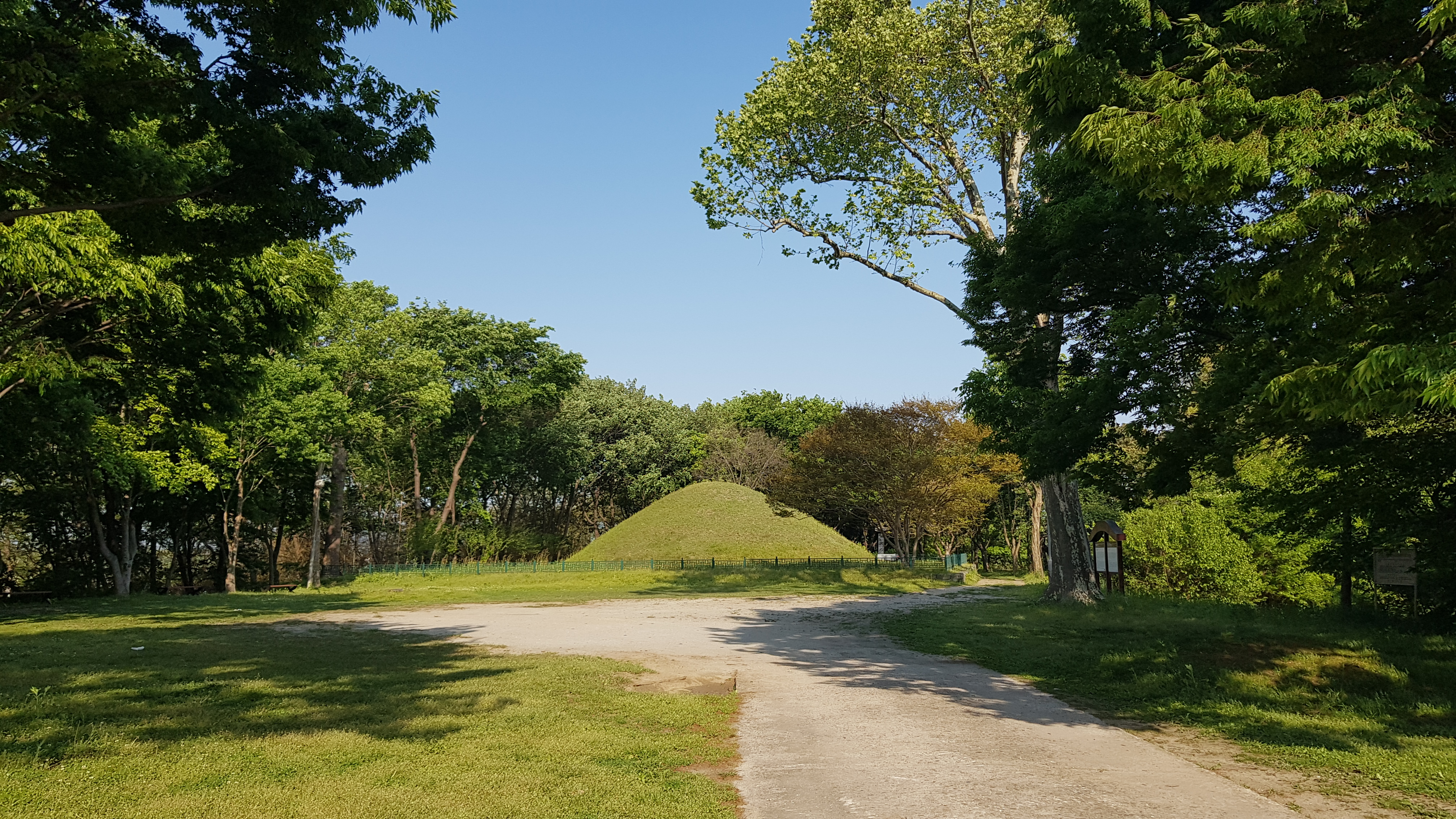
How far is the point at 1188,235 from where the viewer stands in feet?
41.7

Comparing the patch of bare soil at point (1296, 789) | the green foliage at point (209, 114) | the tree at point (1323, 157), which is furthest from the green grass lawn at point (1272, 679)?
the green foliage at point (209, 114)

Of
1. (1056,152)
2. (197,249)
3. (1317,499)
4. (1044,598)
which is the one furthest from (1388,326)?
(1044,598)

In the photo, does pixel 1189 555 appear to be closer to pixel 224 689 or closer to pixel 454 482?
pixel 224 689

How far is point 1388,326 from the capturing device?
625 cm

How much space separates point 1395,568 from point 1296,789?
401 inches

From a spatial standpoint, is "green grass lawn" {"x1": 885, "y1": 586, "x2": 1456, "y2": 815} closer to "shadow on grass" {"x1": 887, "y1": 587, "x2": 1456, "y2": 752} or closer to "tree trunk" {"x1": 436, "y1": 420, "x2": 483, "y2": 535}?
"shadow on grass" {"x1": 887, "y1": 587, "x2": 1456, "y2": 752}

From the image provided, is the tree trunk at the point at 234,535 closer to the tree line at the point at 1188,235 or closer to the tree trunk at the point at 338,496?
the tree trunk at the point at 338,496

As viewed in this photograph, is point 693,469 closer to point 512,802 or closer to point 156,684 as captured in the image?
point 156,684

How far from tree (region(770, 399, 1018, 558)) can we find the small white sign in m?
18.1

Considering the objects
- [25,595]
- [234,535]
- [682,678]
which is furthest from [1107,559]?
[234,535]

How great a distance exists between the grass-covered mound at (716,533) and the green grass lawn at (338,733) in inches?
1377

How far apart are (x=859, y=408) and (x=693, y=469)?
917 inches

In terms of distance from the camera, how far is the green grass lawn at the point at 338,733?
552 centimetres

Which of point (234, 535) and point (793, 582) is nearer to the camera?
point (234, 535)
